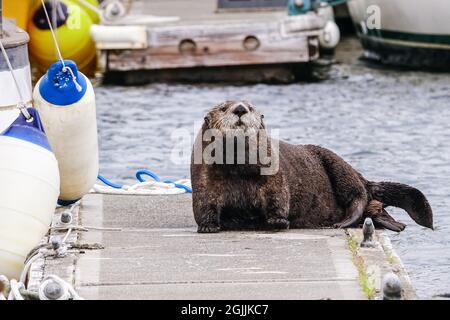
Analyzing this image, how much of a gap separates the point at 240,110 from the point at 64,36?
1186cm

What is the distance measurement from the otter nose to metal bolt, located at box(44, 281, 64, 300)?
2312mm

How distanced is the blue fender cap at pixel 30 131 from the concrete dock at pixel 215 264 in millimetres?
648

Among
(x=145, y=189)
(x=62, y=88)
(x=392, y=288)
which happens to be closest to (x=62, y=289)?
(x=392, y=288)

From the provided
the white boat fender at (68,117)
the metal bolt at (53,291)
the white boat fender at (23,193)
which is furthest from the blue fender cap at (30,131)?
the metal bolt at (53,291)

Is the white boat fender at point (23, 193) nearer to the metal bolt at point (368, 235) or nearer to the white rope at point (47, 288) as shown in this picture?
the white rope at point (47, 288)

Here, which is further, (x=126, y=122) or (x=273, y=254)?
(x=126, y=122)

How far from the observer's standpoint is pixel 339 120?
17.5 meters

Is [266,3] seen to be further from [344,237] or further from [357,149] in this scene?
[344,237]

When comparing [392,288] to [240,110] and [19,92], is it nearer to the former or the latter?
[240,110]

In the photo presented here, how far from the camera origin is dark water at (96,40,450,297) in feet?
47.5

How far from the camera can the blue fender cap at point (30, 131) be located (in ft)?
28.5
